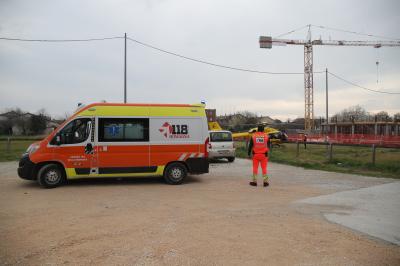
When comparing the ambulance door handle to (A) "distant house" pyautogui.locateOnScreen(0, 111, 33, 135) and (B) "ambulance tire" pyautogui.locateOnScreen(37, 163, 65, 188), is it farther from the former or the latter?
(A) "distant house" pyautogui.locateOnScreen(0, 111, 33, 135)

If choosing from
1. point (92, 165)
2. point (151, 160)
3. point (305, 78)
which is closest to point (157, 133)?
point (151, 160)

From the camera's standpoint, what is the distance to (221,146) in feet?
60.2

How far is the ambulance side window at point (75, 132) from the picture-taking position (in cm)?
1028

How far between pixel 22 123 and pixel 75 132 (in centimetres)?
7240

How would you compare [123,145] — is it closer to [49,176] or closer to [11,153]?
[49,176]

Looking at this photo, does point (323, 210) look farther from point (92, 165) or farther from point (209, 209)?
point (92, 165)

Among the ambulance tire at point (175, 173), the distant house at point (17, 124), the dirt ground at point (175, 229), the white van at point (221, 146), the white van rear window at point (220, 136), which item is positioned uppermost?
the distant house at point (17, 124)

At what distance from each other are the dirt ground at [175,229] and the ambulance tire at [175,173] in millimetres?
876

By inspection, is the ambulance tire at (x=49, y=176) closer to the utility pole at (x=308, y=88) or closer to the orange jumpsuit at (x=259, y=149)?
the orange jumpsuit at (x=259, y=149)

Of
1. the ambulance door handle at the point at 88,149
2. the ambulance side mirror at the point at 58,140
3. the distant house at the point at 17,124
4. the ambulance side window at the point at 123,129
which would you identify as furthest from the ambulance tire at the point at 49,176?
→ the distant house at the point at 17,124

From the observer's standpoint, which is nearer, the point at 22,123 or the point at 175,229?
the point at 175,229

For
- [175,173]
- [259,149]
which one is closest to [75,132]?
[175,173]

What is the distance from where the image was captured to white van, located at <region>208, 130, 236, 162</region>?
18234mm

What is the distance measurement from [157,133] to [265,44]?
197ft
